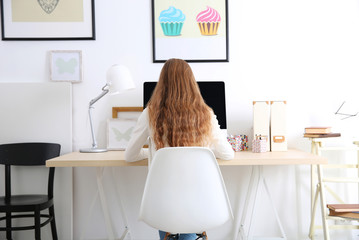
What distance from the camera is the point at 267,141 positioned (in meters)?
2.36

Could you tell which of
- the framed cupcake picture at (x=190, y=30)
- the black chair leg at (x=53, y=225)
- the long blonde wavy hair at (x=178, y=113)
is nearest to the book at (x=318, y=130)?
the framed cupcake picture at (x=190, y=30)

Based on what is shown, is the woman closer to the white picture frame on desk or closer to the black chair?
the white picture frame on desk

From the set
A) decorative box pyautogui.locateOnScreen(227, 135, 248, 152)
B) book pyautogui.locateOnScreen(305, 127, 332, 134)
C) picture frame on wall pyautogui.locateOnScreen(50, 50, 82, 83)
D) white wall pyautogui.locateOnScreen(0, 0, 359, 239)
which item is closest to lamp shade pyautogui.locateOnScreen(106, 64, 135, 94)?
white wall pyautogui.locateOnScreen(0, 0, 359, 239)

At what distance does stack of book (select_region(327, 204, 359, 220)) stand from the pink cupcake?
1.46m

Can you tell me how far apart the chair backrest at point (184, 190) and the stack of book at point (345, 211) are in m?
1.05

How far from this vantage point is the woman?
1626 mm

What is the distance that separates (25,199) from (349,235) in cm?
233

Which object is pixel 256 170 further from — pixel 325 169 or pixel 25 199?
pixel 25 199

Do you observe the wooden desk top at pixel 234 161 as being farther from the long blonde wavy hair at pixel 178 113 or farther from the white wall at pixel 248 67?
the white wall at pixel 248 67

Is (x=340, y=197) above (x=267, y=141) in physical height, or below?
below

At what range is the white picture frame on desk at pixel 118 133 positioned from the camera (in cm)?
258

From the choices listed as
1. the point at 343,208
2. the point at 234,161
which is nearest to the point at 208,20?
the point at 234,161

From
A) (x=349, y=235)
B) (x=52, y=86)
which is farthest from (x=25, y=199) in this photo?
(x=349, y=235)

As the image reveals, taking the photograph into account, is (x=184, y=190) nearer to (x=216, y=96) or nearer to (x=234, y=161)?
(x=234, y=161)
